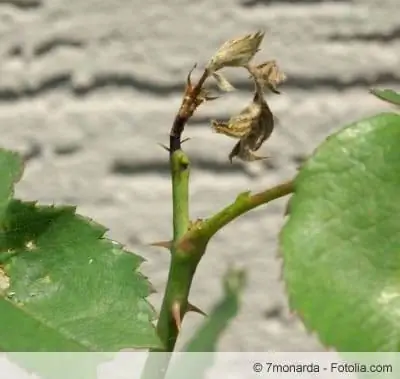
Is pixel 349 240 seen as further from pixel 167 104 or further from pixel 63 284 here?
pixel 167 104

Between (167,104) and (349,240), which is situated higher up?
(349,240)

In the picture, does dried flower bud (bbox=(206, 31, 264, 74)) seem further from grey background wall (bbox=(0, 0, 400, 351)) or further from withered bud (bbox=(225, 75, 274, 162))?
grey background wall (bbox=(0, 0, 400, 351))

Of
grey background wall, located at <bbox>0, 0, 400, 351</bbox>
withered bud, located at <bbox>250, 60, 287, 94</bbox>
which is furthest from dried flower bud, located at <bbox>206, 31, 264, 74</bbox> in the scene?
grey background wall, located at <bbox>0, 0, 400, 351</bbox>

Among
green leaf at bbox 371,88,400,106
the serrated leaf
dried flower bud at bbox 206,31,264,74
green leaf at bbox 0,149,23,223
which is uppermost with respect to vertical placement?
green leaf at bbox 371,88,400,106

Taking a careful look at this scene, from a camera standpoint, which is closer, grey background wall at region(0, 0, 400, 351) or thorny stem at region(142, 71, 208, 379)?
thorny stem at region(142, 71, 208, 379)

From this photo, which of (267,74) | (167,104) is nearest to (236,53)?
(267,74)

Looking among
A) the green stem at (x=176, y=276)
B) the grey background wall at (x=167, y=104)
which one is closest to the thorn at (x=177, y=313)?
the green stem at (x=176, y=276)
